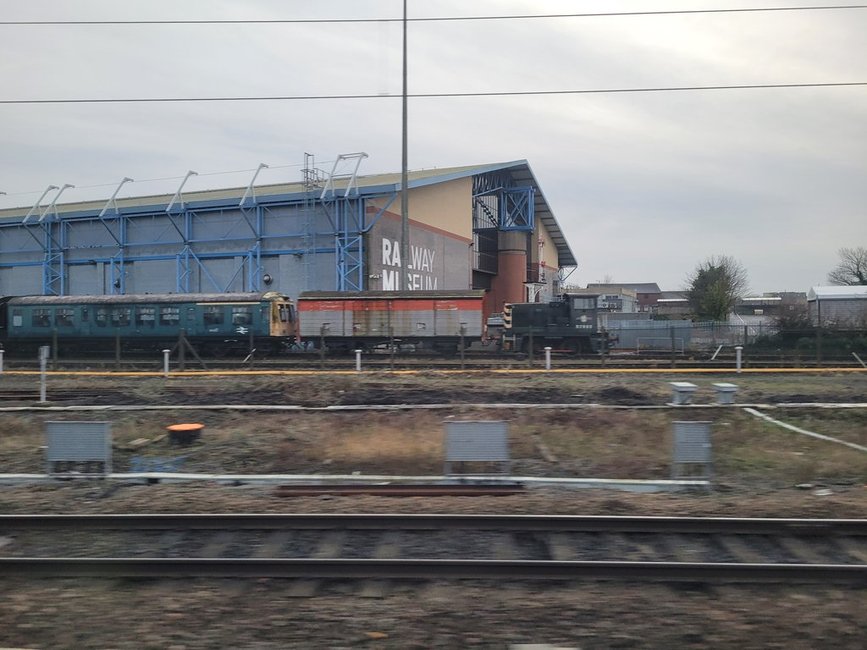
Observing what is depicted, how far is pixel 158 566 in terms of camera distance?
19.4 feet

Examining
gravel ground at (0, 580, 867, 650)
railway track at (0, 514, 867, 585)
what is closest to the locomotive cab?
railway track at (0, 514, 867, 585)

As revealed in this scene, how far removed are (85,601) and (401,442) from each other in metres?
6.75

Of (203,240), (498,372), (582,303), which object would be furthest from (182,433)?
(203,240)

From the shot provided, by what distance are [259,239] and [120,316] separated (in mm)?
12051

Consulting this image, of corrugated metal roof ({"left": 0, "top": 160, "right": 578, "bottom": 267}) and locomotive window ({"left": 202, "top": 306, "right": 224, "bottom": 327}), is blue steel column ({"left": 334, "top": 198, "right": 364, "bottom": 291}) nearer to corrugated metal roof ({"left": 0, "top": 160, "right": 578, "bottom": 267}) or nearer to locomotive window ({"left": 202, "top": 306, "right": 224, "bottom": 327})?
corrugated metal roof ({"left": 0, "top": 160, "right": 578, "bottom": 267})

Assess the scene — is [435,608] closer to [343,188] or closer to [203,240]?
[343,188]

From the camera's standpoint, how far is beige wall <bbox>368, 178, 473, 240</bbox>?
148ft

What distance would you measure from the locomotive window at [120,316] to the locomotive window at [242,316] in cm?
552

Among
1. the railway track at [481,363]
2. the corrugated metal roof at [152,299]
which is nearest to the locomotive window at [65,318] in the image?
the corrugated metal roof at [152,299]

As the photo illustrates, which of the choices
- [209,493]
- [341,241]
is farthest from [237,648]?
[341,241]

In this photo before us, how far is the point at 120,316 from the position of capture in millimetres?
32625

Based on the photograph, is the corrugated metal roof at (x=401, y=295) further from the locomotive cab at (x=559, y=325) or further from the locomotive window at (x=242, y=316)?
the locomotive window at (x=242, y=316)

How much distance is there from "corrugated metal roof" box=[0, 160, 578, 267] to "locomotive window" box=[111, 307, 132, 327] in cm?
1288

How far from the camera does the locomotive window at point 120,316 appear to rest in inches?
1281
